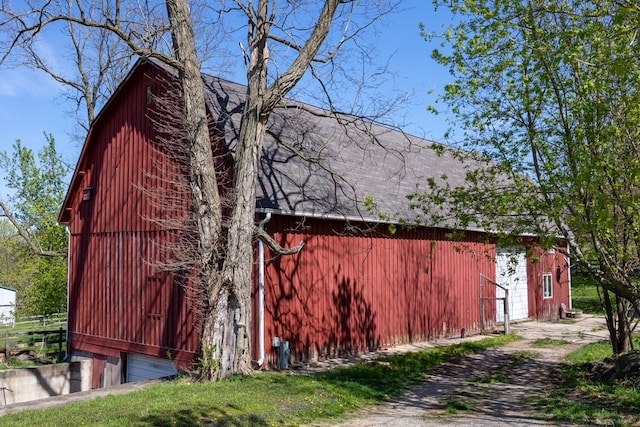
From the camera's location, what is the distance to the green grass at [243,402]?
8.27m

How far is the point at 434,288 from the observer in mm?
17672

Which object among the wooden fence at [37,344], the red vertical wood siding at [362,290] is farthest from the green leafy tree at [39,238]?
the red vertical wood siding at [362,290]

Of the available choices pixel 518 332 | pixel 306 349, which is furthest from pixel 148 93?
pixel 518 332

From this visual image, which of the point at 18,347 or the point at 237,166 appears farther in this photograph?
the point at 18,347

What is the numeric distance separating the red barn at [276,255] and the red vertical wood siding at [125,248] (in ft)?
0.15

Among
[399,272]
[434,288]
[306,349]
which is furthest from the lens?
[434,288]

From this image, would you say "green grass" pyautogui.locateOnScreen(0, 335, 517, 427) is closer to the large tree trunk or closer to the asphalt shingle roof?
the asphalt shingle roof

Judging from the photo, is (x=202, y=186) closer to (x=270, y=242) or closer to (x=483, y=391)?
(x=270, y=242)

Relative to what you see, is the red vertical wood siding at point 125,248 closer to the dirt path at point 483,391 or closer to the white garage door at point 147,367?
the white garage door at point 147,367

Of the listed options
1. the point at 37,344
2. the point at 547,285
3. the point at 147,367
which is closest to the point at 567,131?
the point at 147,367

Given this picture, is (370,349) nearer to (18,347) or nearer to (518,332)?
(518,332)

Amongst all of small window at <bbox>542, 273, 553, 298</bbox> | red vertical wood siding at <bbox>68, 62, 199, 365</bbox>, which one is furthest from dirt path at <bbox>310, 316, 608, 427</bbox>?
small window at <bbox>542, 273, 553, 298</bbox>

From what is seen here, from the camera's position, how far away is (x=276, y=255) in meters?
13.0

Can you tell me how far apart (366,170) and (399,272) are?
297 centimetres
